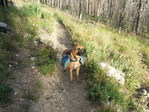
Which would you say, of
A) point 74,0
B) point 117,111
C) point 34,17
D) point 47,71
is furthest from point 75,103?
point 74,0

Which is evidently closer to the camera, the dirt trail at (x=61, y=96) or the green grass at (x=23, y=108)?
the green grass at (x=23, y=108)

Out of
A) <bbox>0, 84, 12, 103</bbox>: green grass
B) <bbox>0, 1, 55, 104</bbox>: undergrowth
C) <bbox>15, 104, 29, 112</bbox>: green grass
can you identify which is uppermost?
<bbox>0, 1, 55, 104</bbox>: undergrowth

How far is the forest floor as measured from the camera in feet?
14.9

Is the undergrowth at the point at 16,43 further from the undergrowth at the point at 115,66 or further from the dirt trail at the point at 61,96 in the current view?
the undergrowth at the point at 115,66

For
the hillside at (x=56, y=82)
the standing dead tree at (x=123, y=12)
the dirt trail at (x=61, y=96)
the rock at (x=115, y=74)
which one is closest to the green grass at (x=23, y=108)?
the hillside at (x=56, y=82)

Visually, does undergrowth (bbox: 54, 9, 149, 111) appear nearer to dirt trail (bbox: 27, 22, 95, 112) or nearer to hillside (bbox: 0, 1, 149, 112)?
hillside (bbox: 0, 1, 149, 112)

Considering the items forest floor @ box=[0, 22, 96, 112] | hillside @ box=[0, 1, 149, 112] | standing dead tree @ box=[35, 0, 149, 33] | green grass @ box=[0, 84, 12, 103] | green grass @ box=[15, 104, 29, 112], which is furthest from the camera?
standing dead tree @ box=[35, 0, 149, 33]

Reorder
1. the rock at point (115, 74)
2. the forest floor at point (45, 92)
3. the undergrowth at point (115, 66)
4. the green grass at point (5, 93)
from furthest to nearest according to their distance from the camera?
the rock at point (115, 74), the undergrowth at point (115, 66), the forest floor at point (45, 92), the green grass at point (5, 93)

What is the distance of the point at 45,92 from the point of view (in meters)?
5.21

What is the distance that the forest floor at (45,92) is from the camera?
4531mm

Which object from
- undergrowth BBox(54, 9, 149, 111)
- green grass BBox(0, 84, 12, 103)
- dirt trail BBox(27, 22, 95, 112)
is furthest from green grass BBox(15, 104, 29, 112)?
undergrowth BBox(54, 9, 149, 111)

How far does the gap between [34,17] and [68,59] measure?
750cm

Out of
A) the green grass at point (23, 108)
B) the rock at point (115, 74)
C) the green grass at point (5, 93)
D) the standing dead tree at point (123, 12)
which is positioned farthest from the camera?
the standing dead tree at point (123, 12)

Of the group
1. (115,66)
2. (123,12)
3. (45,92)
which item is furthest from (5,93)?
(123,12)
